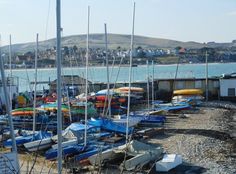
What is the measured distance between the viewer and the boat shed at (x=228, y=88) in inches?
1829

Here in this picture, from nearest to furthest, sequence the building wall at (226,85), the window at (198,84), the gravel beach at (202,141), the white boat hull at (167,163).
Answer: the white boat hull at (167,163), the gravel beach at (202,141), the building wall at (226,85), the window at (198,84)

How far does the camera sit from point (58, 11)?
951 cm

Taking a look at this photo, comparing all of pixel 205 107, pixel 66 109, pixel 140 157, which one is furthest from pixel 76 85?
pixel 140 157

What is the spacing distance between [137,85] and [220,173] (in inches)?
1324

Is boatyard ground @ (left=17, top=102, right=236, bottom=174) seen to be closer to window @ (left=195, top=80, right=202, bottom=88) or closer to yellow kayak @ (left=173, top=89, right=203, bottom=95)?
Result: yellow kayak @ (left=173, top=89, right=203, bottom=95)

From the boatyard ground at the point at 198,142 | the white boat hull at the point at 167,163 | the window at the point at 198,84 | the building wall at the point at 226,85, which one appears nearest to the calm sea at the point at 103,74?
the window at the point at 198,84

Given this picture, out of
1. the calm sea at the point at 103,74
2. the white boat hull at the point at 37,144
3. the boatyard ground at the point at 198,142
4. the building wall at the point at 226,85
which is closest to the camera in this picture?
the boatyard ground at the point at 198,142

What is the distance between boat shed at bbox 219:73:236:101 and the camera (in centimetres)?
4647

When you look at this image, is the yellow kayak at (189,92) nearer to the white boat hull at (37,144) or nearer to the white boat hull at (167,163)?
the white boat hull at (37,144)

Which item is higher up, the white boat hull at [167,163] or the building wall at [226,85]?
the building wall at [226,85]

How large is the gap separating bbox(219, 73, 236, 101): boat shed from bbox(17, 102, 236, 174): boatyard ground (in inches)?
342

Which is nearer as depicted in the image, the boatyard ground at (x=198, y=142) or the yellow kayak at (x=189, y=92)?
the boatyard ground at (x=198, y=142)

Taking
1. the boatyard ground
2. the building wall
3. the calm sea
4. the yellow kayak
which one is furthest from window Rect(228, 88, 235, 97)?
the boatyard ground

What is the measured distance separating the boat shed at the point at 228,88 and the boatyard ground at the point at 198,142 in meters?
8.68
